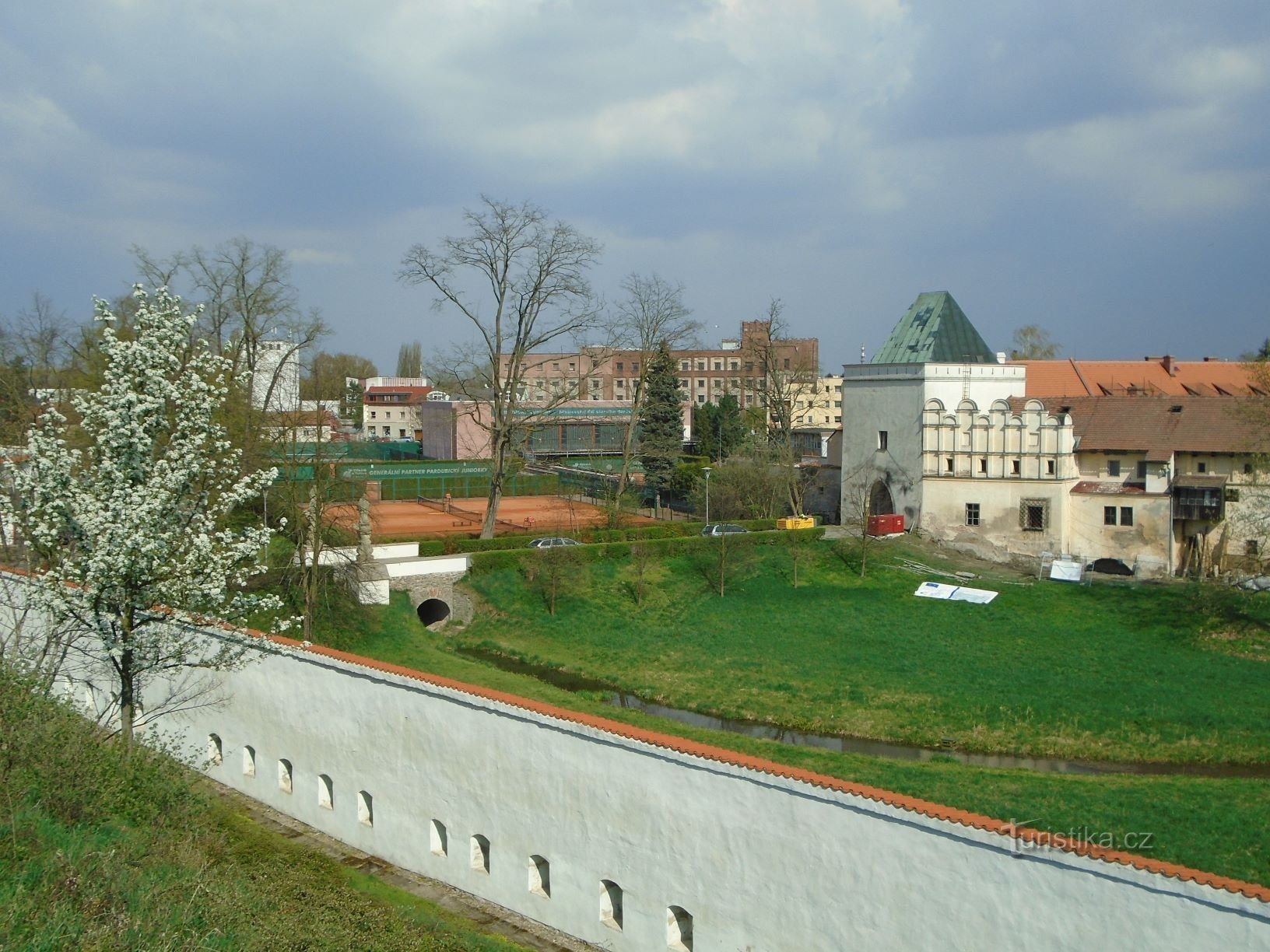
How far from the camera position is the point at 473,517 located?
4788cm

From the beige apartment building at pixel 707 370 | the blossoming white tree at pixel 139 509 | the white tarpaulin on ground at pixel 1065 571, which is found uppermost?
the beige apartment building at pixel 707 370

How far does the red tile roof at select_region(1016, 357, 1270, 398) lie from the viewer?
4572 cm

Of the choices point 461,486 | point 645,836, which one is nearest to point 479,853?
point 645,836

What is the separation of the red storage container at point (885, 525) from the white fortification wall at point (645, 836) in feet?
82.4

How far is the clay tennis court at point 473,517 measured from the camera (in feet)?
128

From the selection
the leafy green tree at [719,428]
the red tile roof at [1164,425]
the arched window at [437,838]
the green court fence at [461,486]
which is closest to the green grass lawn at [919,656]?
the red tile roof at [1164,425]

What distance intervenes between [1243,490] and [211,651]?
102ft

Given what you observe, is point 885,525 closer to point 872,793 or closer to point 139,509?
point 872,793

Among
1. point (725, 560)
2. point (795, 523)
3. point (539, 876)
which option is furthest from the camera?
point (795, 523)

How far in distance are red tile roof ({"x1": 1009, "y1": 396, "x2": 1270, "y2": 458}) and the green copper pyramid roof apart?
9.32 feet

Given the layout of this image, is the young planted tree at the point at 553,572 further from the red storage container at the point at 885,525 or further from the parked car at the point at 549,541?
the red storage container at the point at 885,525

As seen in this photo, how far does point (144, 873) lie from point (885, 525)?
31.8 metres

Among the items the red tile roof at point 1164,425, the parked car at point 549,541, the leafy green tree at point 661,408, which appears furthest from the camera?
the leafy green tree at point 661,408

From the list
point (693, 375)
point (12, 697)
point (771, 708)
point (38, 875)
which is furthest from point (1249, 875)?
point (693, 375)
